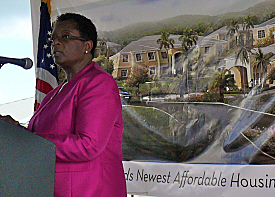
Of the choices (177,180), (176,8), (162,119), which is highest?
(176,8)

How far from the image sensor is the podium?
1.70 feet

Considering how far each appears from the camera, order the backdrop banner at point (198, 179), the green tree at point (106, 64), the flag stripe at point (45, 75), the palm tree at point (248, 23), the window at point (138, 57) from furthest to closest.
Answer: the flag stripe at point (45, 75), the green tree at point (106, 64), the window at point (138, 57), the palm tree at point (248, 23), the backdrop banner at point (198, 179)

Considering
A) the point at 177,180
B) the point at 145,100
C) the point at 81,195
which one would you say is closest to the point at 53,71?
the point at 145,100

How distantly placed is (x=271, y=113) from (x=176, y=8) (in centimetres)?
115

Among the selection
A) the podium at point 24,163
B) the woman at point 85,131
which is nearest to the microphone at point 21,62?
the woman at point 85,131

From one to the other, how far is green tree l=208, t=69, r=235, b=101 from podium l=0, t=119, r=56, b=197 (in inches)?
81.8

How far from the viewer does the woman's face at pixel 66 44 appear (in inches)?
50.8

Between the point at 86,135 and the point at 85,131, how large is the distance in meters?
0.01

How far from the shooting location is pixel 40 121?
118 cm

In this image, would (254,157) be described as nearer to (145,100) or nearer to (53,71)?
(145,100)

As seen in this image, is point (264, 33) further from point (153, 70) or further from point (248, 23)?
point (153, 70)

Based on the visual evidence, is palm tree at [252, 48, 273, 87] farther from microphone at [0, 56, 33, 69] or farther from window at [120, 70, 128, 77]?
microphone at [0, 56, 33, 69]

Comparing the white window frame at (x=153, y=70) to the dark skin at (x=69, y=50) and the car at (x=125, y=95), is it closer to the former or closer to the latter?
the car at (x=125, y=95)

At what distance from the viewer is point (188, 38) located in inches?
104
